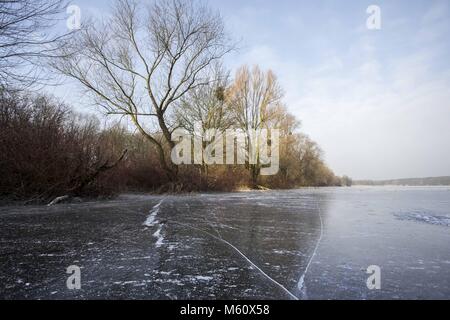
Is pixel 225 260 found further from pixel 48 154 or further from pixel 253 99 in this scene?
pixel 253 99

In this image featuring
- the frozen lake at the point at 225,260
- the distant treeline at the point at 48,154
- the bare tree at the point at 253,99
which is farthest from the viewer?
the bare tree at the point at 253,99

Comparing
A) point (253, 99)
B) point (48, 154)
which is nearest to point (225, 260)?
point (48, 154)

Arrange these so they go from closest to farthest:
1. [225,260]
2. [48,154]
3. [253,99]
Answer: [225,260]
[48,154]
[253,99]

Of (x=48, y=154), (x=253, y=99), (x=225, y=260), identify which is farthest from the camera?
A: (x=253, y=99)

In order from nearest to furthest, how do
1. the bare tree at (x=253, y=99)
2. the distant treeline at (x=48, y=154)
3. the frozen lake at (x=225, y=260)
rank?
the frozen lake at (x=225, y=260) < the distant treeline at (x=48, y=154) < the bare tree at (x=253, y=99)

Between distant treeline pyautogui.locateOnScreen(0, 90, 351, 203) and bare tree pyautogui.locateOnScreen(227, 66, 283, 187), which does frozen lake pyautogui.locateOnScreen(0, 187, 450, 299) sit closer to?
distant treeline pyautogui.locateOnScreen(0, 90, 351, 203)

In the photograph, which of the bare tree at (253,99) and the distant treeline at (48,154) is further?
the bare tree at (253,99)

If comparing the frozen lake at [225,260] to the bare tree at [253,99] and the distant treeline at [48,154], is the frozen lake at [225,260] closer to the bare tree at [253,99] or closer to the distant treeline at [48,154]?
the distant treeline at [48,154]

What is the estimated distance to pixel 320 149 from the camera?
52.9 metres

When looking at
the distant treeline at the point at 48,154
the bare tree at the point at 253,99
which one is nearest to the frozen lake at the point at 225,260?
the distant treeline at the point at 48,154

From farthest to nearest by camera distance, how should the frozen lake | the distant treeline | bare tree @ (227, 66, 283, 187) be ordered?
bare tree @ (227, 66, 283, 187)
the distant treeline
the frozen lake

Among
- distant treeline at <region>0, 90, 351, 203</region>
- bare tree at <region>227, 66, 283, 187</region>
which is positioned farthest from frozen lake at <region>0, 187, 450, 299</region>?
bare tree at <region>227, 66, 283, 187</region>
